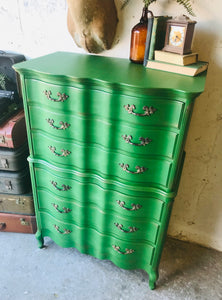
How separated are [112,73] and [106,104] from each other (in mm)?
172

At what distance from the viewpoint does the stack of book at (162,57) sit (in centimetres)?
119

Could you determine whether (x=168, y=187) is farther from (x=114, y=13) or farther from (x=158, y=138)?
(x=114, y=13)

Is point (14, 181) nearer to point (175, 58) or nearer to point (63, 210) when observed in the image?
point (63, 210)

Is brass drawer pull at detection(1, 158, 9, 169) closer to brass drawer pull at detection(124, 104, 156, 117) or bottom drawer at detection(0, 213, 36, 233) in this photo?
bottom drawer at detection(0, 213, 36, 233)

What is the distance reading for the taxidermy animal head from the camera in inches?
53.9

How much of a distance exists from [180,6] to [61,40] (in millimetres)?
797

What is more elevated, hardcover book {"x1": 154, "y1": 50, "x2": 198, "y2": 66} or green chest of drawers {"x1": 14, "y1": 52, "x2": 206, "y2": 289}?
hardcover book {"x1": 154, "y1": 50, "x2": 198, "y2": 66}

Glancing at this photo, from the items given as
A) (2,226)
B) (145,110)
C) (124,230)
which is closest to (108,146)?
(145,110)

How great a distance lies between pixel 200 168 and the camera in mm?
1742

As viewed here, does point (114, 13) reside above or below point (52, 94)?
above

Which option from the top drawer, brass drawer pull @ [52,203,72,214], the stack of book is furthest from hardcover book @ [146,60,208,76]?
brass drawer pull @ [52,203,72,214]

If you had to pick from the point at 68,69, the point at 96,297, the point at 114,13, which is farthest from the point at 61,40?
the point at 96,297

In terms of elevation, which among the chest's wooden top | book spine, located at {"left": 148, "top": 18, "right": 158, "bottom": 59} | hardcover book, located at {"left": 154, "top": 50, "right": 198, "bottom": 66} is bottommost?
the chest's wooden top

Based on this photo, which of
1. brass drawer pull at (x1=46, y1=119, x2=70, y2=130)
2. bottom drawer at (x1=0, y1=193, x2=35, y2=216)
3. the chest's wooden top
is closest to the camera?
the chest's wooden top
